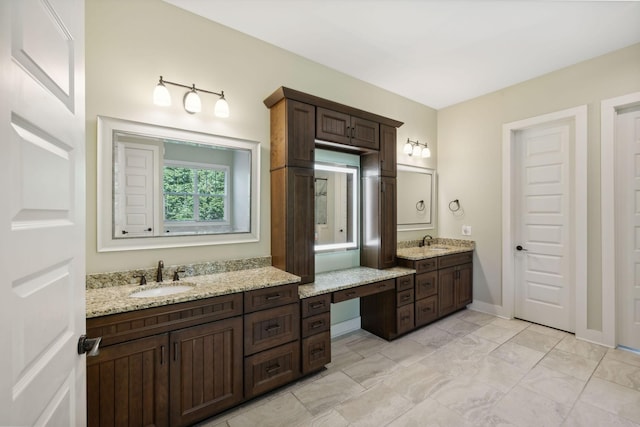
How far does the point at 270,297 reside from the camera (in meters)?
2.04

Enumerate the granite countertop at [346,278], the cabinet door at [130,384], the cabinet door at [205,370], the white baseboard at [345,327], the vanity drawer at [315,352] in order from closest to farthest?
the cabinet door at [130,384], the cabinet door at [205,370], the vanity drawer at [315,352], the granite countertop at [346,278], the white baseboard at [345,327]

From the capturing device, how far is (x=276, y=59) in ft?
8.86

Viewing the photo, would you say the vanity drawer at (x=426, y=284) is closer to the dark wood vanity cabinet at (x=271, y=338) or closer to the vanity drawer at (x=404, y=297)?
the vanity drawer at (x=404, y=297)

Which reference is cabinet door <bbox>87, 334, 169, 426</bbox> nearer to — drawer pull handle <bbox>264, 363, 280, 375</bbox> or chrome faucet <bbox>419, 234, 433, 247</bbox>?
drawer pull handle <bbox>264, 363, 280, 375</bbox>

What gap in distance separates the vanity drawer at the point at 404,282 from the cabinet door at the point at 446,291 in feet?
1.84

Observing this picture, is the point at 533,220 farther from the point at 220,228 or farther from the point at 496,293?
the point at 220,228

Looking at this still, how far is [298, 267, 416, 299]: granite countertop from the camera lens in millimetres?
2363

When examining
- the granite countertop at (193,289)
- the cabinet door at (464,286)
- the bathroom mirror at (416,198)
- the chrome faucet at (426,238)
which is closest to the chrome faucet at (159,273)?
the granite countertop at (193,289)

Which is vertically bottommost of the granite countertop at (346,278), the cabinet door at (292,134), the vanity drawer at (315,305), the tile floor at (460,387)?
the tile floor at (460,387)

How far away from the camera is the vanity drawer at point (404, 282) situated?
2.96 meters

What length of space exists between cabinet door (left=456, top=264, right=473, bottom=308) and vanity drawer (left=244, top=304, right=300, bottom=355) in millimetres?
2470

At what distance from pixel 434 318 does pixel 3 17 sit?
382 cm

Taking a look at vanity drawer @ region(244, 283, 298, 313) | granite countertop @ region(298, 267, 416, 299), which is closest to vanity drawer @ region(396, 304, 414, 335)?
granite countertop @ region(298, 267, 416, 299)

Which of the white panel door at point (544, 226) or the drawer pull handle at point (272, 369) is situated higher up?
the white panel door at point (544, 226)
